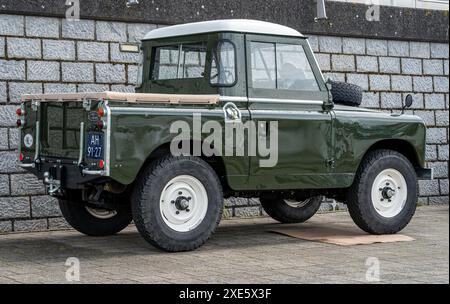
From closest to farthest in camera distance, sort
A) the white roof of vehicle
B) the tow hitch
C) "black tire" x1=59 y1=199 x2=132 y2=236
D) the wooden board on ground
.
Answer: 1. the tow hitch
2. the white roof of vehicle
3. the wooden board on ground
4. "black tire" x1=59 y1=199 x2=132 y2=236

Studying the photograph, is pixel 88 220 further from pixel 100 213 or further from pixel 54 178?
pixel 54 178

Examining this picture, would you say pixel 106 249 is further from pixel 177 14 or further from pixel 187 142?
pixel 177 14

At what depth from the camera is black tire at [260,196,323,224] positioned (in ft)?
36.2

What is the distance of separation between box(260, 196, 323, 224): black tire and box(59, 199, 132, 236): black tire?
1960 millimetres

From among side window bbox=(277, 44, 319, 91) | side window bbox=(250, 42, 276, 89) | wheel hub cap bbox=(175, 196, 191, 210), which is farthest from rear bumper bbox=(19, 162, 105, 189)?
side window bbox=(277, 44, 319, 91)

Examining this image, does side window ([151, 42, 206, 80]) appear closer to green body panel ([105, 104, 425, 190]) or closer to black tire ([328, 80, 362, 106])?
green body panel ([105, 104, 425, 190])

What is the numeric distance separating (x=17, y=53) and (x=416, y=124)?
474cm

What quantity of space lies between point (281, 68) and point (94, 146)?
232cm

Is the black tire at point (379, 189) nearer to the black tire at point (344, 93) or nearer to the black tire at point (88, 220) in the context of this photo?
the black tire at point (344, 93)

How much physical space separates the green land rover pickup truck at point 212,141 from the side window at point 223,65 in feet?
0.04

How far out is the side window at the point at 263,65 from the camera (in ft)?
29.8

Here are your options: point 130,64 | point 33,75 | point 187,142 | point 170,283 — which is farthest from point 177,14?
point 170,283

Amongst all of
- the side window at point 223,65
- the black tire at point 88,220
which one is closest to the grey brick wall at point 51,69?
the black tire at point 88,220

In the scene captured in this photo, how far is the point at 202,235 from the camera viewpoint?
8578mm
